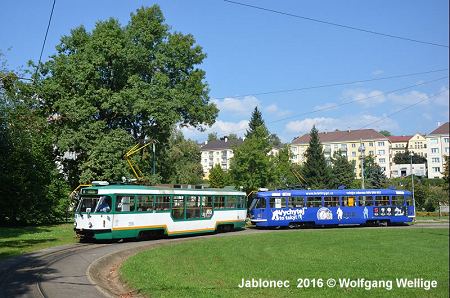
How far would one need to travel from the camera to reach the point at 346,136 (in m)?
132

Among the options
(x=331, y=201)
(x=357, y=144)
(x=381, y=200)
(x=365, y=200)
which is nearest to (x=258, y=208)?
(x=331, y=201)

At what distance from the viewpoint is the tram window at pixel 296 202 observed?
35219mm

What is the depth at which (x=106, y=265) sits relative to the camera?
16.8 meters

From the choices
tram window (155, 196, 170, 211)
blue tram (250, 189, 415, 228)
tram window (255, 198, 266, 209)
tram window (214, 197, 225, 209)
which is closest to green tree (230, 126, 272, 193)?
blue tram (250, 189, 415, 228)

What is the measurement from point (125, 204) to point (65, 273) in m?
9.93

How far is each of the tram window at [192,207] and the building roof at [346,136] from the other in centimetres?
10454

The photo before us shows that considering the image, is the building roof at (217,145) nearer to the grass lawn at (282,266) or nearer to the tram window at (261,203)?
the tram window at (261,203)

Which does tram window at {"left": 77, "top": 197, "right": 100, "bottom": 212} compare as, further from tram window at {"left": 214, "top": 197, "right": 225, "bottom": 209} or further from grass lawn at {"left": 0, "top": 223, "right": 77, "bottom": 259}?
tram window at {"left": 214, "top": 197, "right": 225, "bottom": 209}

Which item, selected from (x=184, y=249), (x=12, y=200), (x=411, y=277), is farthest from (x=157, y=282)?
(x=12, y=200)

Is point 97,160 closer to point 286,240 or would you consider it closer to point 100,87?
point 100,87

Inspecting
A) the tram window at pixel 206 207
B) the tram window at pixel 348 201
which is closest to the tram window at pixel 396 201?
the tram window at pixel 348 201

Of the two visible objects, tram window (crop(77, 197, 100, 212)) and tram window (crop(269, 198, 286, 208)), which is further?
tram window (crop(269, 198, 286, 208))

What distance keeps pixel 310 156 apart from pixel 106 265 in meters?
63.1

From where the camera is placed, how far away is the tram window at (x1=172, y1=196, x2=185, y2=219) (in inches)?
1071
